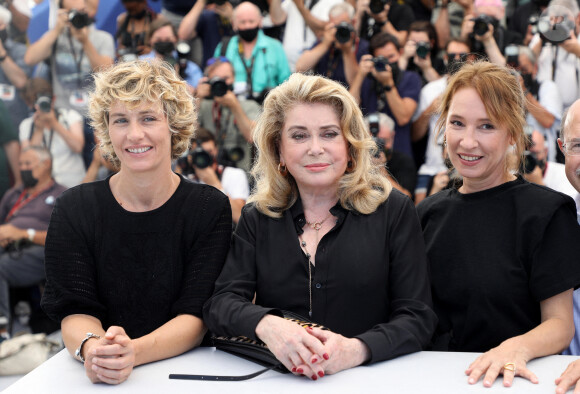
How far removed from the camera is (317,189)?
1731 millimetres

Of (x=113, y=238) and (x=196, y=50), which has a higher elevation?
(x=196, y=50)

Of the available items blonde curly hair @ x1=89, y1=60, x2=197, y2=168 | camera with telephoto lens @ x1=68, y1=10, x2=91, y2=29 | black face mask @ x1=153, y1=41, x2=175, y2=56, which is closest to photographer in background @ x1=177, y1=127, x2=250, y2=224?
black face mask @ x1=153, y1=41, x2=175, y2=56

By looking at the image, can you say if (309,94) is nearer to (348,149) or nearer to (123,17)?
(348,149)

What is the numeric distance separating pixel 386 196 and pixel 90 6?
3.37 m

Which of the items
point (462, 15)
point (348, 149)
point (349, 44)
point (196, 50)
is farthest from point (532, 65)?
point (348, 149)

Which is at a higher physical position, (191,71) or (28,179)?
(191,71)

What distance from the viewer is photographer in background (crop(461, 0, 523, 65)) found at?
12.4 ft

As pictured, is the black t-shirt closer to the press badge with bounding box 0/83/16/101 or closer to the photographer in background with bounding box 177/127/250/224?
the photographer in background with bounding box 177/127/250/224

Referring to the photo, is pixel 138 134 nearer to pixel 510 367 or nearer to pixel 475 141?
pixel 475 141

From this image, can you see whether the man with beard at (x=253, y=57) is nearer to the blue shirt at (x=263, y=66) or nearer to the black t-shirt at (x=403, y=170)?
the blue shirt at (x=263, y=66)

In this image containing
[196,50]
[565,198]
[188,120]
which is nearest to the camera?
[565,198]

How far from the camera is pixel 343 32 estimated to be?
12.9 feet

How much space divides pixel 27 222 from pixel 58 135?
23.2 inches

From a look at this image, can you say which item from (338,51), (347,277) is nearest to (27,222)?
Result: (338,51)
